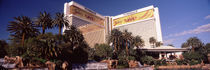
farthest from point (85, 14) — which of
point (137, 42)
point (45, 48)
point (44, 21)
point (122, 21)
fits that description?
point (45, 48)

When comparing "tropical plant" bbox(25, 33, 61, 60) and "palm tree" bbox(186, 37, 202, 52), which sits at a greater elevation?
"palm tree" bbox(186, 37, 202, 52)

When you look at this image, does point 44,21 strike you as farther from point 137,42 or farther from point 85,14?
point 85,14

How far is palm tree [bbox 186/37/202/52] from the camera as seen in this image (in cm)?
8219

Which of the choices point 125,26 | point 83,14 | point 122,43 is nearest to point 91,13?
point 83,14

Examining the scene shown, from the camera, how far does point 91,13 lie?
184125 mm

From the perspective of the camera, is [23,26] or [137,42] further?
[137,42]

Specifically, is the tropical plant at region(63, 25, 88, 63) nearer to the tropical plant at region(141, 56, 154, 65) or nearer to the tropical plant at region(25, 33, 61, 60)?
the tropical plant at region(25, 33, 61, 60)

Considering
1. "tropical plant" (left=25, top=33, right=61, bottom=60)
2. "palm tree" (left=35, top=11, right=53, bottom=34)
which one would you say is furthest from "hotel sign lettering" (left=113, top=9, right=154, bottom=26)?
"tropical plant" (left=25, top=33, right=61, bottom=60)

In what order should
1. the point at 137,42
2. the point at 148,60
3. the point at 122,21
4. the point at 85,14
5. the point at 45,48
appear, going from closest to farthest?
the point at 45,48
the point at 148,60
the point at 137,42
the point at 85,14
the point at 122,21

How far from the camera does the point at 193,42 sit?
83062 millimetres

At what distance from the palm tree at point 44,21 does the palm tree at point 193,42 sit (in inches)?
3070

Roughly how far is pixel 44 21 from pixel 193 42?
80.5 metres

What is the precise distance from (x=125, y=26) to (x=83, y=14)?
186 ft

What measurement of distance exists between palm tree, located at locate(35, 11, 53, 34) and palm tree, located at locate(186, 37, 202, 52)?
7798cm
